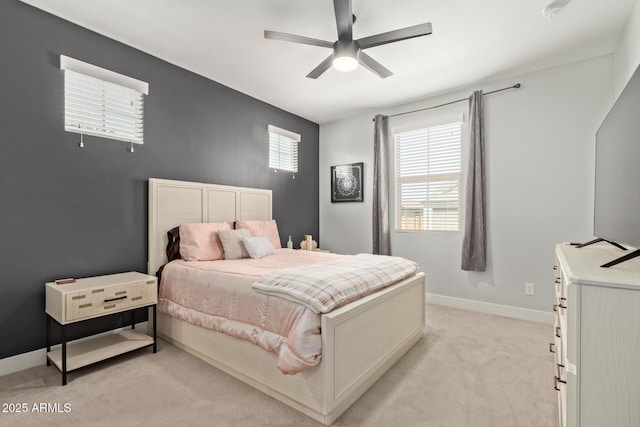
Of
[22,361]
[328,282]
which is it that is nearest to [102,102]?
[22,361]

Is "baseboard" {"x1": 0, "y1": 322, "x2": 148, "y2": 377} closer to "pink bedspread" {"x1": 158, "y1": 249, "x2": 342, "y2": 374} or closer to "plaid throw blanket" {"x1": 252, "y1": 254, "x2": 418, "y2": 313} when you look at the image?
"pink bedspread" {"x1": 158, "y1": 249, "x2": 342, "y2": 374}

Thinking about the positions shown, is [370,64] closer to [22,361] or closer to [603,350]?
[603,350]

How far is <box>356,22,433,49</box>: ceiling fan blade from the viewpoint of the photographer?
2.08m

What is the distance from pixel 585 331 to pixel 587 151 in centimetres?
276

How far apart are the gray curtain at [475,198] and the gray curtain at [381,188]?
1028mm

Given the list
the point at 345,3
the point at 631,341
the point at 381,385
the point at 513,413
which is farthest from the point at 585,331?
the point at 345,3

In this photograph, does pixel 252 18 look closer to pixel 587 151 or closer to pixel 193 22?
pixel 193 22

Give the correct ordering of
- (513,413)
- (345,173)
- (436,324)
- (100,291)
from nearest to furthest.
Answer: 1. (513,413)
2. (100,291)
3. (436,324)
4. (345,173)

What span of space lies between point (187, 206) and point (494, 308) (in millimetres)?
3628

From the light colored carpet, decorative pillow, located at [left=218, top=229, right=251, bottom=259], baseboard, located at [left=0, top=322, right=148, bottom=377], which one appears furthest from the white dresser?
baseboard, located at [left=0, top=322, right=148, bottom=377]

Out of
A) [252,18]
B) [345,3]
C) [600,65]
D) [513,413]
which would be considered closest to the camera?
[513,413]

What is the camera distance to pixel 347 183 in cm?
476

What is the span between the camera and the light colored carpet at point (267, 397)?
1688 millimetres

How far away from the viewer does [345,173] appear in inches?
188
